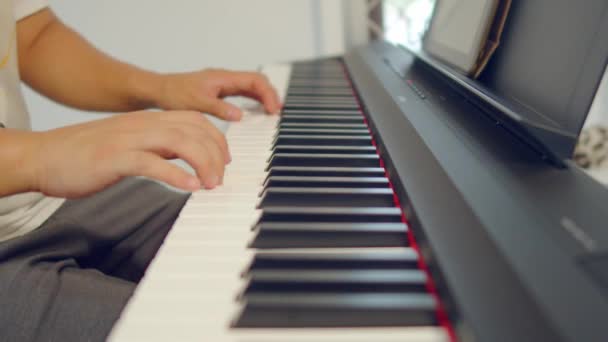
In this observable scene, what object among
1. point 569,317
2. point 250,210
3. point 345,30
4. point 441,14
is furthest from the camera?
point 345,30

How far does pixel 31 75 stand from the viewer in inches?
41.8

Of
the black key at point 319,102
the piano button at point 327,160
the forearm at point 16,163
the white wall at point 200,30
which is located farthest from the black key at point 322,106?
the white wall at point 200,30

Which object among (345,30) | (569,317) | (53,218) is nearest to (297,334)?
(569,317)

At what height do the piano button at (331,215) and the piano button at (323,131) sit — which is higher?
the piano button at (331,215)

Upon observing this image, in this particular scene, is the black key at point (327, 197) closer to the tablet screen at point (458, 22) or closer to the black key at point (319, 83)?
the tablet screen at point (458, 22)

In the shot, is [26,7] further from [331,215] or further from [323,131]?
[331,215]

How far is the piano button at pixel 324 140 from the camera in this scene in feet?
2.23

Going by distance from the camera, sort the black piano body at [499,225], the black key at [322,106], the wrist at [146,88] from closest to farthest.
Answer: the black piano body at [499,225] < the black key at [322,106] < the wrist at [146,88]

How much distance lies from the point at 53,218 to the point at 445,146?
0.58 m

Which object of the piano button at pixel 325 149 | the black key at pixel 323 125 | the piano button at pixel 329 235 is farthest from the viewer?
the black key at pixel 323 125

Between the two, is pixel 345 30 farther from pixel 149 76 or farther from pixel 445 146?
pixel 445 146

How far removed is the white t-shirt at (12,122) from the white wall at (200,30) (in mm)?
858

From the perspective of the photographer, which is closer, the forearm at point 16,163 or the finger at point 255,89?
the forearm at point 16,163

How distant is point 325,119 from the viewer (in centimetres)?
79
